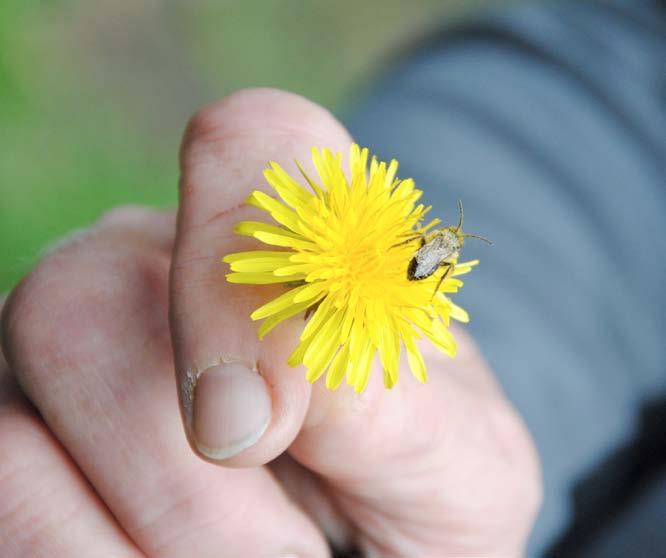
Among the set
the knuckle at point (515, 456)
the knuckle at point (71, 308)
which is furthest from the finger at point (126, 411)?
the knuckle at point (515, 456)

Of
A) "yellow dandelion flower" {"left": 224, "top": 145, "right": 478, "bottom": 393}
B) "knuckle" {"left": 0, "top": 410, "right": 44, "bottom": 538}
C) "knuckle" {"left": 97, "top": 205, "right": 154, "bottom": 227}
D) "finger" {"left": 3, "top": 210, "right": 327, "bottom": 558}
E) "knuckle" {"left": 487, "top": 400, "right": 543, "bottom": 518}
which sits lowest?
"knuckle" {"left": 0, "top": 410, "right": 44, "bottom": 538}

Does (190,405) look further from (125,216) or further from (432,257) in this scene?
(125,216)

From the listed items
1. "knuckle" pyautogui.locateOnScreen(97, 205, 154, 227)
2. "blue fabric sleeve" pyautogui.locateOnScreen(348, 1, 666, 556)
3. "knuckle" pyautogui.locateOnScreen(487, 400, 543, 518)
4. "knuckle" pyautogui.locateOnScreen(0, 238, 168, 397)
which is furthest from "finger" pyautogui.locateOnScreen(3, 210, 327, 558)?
"blue fabric sleeve" pyautogui.locateOnScreen(348, 1, 666, 556)

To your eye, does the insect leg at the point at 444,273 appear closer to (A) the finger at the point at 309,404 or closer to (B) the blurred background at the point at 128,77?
(A) the finger at the point at 309,404

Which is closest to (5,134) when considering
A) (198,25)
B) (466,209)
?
(198,25)

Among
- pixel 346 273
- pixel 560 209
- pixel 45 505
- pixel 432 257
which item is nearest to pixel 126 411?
pixel 45 505

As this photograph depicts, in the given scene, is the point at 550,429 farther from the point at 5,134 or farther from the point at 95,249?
the point at 5,134

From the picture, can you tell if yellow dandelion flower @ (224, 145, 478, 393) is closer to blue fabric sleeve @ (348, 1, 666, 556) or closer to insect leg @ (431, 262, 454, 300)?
insect leg @ (431, 262, 454, 300)
